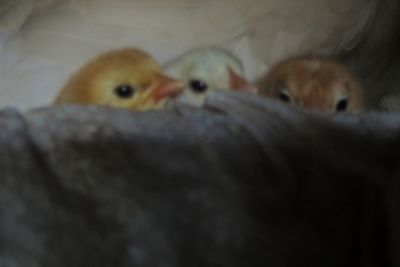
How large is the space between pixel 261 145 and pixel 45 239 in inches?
10.4

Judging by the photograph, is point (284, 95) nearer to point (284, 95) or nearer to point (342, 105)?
point (284, 95)

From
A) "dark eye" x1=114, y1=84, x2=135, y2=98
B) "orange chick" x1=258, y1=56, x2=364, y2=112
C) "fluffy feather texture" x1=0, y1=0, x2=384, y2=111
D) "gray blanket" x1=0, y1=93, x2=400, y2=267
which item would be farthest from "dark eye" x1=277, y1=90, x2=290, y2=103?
"gray blanket" x1=0, y1=93, x2=400, y2=267

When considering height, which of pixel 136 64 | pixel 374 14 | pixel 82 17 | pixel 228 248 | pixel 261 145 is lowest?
pixel 228 248

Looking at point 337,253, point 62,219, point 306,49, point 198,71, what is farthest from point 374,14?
point 62,219

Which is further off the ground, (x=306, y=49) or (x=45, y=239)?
(x=306, y=49)

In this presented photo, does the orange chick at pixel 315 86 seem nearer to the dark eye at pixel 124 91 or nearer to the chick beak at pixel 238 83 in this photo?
the chick beak at pixel 238 83

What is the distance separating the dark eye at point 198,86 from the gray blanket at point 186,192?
44 centimetres

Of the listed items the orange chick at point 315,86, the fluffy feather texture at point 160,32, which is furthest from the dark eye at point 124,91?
the orange chick at point 315,86

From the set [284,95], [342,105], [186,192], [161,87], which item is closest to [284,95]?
[284,95]

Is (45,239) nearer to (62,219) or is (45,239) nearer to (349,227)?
(62,219)

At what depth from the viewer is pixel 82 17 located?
1240 mm

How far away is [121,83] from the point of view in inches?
46.6

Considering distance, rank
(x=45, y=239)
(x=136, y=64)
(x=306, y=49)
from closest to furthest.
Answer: (x=45, y=239), (x=136, y=64), (x=306, y=49)

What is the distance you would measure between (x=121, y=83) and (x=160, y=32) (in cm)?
16
